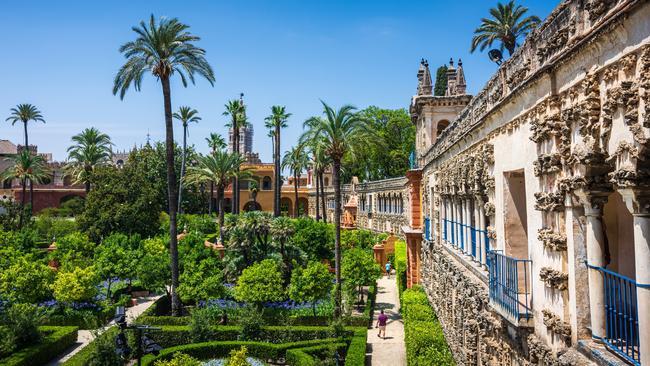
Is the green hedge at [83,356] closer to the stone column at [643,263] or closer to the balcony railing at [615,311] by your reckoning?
the balcony railing at [615,311]

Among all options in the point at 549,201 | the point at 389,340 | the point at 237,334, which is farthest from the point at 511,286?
the point at 237,334

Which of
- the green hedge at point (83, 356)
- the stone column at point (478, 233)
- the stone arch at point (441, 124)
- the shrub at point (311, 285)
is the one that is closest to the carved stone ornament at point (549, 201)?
the stone column at point (478, 233)

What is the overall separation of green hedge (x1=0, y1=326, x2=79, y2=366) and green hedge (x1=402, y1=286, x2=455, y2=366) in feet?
47.6

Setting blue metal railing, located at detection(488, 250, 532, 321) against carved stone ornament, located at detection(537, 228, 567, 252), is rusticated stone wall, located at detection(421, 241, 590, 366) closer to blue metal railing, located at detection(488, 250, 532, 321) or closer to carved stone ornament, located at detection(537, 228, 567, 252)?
blue metal railing, located at detection(488, 250, 532, 321)

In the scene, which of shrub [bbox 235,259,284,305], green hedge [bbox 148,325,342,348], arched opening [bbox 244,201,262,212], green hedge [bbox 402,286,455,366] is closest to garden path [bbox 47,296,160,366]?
green hedge [bbox 148,325,342,348]

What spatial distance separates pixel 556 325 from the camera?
6047mm

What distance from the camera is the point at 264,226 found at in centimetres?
3061

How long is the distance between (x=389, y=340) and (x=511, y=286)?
1534 cm


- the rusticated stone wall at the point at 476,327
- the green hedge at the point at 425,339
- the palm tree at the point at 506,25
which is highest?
the palm tree at the point at 506,25

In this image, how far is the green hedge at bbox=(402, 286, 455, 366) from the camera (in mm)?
14695

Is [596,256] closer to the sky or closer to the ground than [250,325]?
closer to the sky

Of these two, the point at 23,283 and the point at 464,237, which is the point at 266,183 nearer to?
the point at 23,283

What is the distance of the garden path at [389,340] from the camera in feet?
63.8

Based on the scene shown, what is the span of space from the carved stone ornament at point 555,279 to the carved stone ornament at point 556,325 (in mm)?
387
